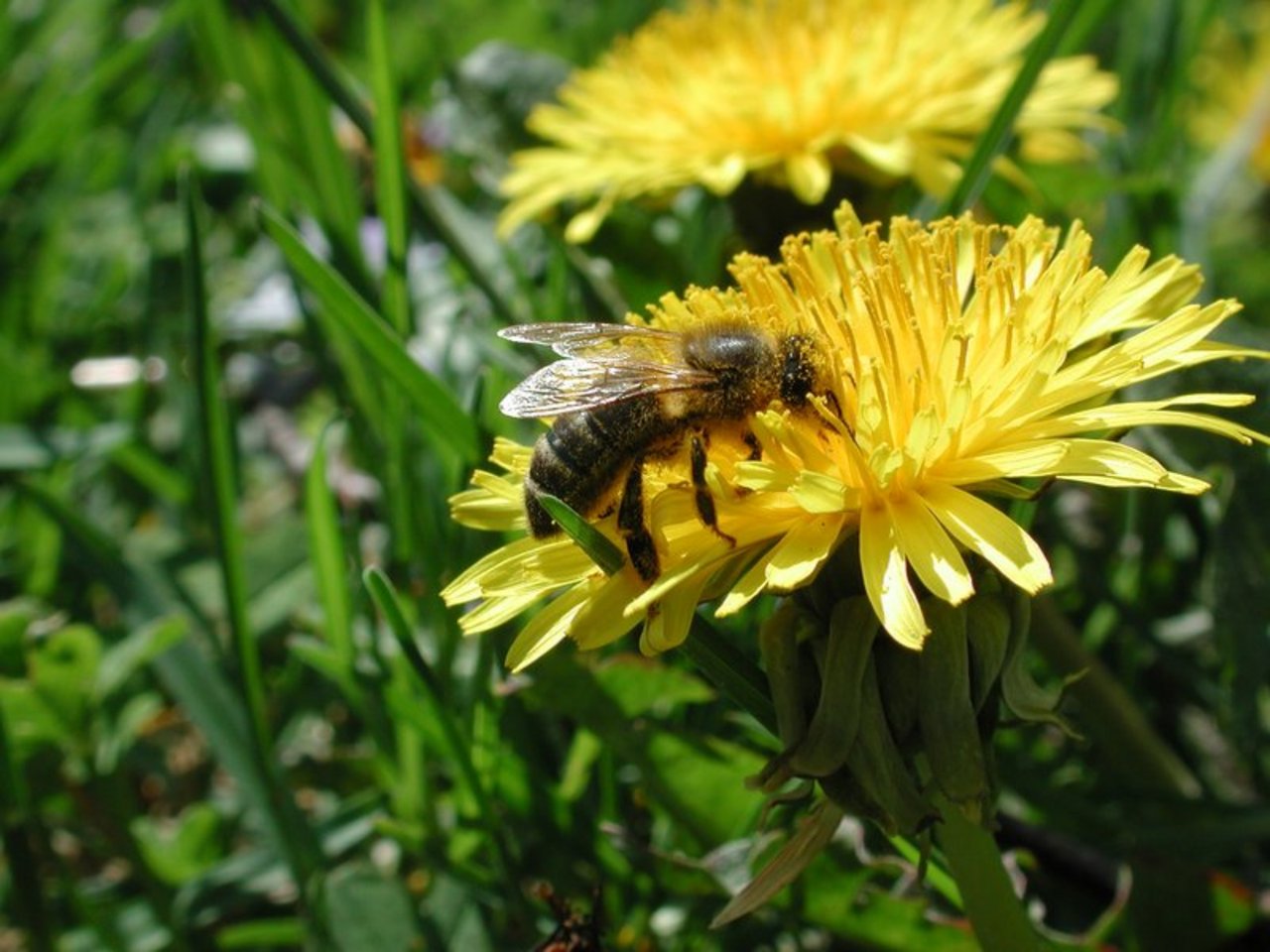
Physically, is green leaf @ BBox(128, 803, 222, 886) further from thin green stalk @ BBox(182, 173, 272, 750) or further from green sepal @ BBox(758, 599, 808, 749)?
green sepal @ BBox(758, 599, 808, 749)

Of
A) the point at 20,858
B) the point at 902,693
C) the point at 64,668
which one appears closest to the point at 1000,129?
the point at 902,693

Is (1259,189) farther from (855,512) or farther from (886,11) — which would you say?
(855,512)

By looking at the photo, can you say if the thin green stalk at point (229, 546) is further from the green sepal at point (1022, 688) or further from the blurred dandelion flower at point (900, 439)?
the green sepal at point (1022, 688)

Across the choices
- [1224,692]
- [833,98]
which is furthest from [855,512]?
[833,98]

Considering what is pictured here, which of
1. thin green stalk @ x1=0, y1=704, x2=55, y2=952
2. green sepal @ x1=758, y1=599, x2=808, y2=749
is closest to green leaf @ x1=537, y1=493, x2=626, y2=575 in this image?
green sepal @ x1=758, y1=599, x2=808, y2=749

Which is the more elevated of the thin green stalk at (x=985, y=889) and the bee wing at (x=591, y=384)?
the bee wing at (x=591, y=384)

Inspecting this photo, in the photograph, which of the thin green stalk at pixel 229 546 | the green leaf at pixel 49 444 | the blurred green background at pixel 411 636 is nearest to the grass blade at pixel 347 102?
the blurred green background at pixel 411 636

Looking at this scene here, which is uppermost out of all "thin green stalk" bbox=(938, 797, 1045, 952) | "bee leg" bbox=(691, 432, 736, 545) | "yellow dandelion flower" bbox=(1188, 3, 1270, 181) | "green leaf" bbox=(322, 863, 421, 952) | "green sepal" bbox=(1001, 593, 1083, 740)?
"bee leg" bbox=(691, 432, 736, 545)

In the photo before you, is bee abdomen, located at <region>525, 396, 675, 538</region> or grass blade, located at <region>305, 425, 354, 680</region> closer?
bee abdomen, located at <region>525, 396, 675, 538</region>
